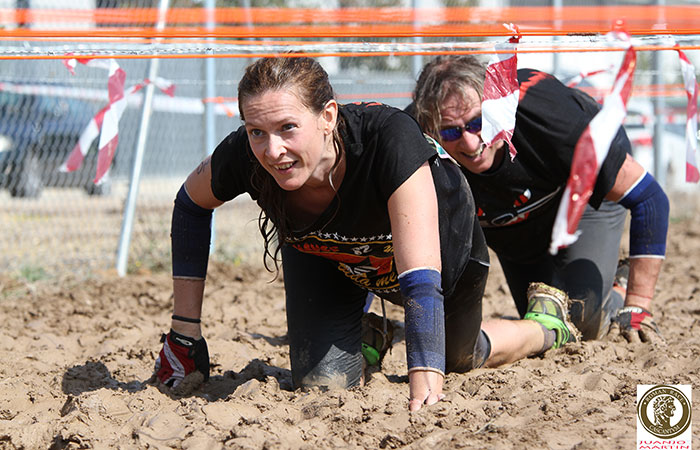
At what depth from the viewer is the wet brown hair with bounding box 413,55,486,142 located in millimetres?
3205

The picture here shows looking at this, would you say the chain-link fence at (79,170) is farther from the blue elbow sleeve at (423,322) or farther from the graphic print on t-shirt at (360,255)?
the blue elbow sleeve at (423,322)

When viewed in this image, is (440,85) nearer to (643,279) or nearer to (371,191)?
(371,191)

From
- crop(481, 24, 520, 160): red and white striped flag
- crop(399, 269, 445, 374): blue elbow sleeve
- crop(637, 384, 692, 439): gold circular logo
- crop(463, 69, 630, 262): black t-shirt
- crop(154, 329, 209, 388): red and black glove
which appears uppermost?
crop(481, 24, 520, 160): red and white striped flag

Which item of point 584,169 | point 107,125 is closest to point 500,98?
point 584,169

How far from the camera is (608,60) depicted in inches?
429

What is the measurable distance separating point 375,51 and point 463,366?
1.44m

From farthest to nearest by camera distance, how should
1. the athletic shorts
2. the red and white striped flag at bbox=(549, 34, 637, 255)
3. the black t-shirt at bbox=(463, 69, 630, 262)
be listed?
the black t-shirt at bbox=(463, 69, 630, 262), the athletic shorts, the red and white striped flag at bbox=(549, 34, 637, 255)

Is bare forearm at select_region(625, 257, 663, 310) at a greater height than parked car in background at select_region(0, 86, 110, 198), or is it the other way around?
parked car in background at select_region(0, 86, 110, 198)

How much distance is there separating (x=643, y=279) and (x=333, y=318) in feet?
5.30

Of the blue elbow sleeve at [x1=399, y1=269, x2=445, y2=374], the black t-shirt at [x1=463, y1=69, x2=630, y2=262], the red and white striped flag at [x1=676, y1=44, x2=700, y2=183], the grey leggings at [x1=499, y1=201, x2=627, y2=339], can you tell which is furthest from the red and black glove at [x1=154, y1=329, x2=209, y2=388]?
the red and white striped flag at [x1=676, y1=44, x2=700, y2=183]

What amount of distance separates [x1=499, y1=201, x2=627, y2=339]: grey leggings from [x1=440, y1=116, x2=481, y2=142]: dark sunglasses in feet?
3.66

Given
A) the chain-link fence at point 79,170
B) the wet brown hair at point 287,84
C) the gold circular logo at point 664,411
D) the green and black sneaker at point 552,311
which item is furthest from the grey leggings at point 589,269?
the chain-link fence at point 79,170

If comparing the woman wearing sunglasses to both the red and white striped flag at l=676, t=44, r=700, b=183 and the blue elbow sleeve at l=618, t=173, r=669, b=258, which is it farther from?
the red and white striped flag at l=676, t=44, r=700, b=183

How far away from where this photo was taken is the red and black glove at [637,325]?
3.54 meters
